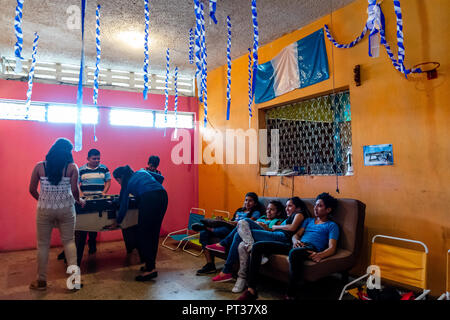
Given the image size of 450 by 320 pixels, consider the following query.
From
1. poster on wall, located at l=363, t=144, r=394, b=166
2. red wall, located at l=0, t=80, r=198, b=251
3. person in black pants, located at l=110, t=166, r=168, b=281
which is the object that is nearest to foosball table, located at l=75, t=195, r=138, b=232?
person in black pants, located at l=110, t=166, r=168, b=281

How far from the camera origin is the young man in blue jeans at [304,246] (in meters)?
2.85

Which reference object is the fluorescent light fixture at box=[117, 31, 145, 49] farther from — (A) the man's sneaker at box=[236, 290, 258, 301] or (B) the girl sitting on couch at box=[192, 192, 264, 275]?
(A) the man's sneaker at box=[236, 290, 258, 301]

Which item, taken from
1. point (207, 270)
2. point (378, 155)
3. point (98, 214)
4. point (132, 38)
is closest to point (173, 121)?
point (132, 38)

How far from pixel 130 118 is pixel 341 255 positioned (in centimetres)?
514

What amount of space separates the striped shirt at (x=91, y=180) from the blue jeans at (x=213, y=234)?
2.03 m

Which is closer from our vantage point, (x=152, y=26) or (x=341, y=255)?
(x=341, y=255)

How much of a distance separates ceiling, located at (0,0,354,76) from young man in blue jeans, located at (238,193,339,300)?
2760 millimetres

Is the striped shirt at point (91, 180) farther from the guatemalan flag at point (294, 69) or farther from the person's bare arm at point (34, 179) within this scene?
the guatemalan flag at point (294, 69)

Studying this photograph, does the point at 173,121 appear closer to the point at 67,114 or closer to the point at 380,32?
the point at 67,114

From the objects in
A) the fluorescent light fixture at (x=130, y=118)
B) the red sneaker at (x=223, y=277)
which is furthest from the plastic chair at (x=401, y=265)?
the fluorescent light fixture at (x=130, y=118)

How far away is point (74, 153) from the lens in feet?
18.9

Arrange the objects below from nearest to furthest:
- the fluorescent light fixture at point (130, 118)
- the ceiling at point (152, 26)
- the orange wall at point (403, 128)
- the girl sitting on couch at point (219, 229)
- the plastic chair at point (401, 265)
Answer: the plastic chair at point (401, 265)
the orange wall at point (403, 128)
the girl sitting on couch at point (219, 229)
the ceiling at point (152, 26)
the fluorescent light fixture at point (130, 118)

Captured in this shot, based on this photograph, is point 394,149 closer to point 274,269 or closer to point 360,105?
point 360,105

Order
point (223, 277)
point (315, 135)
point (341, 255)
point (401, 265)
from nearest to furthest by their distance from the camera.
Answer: point (401, 265) → point (341, 255) → point (223, 277) → point (315, 135)
